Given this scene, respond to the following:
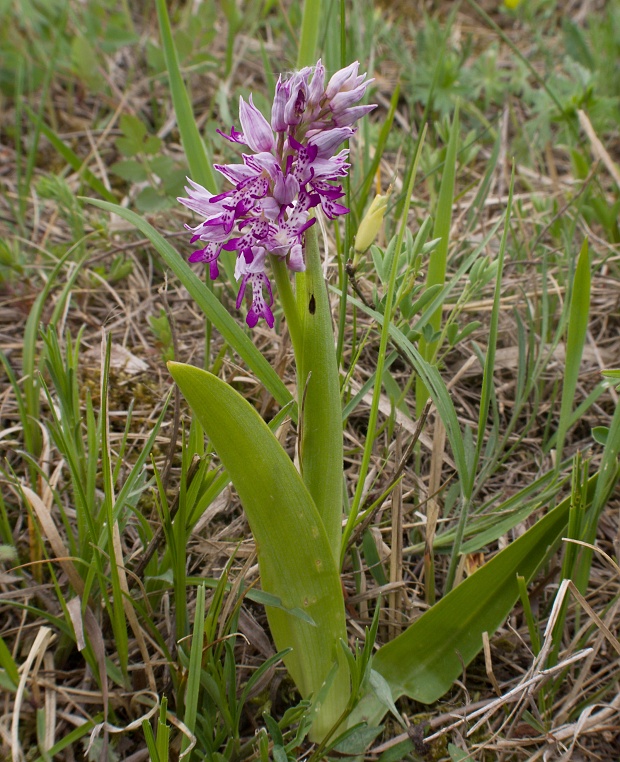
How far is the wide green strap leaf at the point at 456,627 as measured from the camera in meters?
1.48

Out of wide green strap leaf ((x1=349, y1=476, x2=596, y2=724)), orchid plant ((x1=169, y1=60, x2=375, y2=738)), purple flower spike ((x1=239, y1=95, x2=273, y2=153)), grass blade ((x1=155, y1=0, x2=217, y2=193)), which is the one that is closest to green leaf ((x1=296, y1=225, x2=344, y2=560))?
orchid plant ((x1=169, y1=60, x2=375, y2=738))

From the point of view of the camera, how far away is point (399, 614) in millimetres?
1687

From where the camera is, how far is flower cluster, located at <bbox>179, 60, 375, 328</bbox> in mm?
1197

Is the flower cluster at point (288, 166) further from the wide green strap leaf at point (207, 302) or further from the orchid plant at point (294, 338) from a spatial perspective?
the wide green strap leaf at point (207, 302)

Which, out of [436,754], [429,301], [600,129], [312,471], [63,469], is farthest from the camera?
[600,129]

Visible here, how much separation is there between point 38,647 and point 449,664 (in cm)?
89

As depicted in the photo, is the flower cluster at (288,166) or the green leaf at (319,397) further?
the green leaf at (319,397)

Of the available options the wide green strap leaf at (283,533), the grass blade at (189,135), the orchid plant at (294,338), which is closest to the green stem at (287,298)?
the orchid plant at (294,338)

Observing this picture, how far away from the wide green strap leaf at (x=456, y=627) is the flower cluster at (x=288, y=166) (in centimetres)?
73

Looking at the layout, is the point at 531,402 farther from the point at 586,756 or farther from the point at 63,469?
the point at 63,469

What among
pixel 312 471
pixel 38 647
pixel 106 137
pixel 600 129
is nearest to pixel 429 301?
pixel 312 471

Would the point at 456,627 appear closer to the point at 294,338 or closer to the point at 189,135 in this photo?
the point at 294,338

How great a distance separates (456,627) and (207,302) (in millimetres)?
875

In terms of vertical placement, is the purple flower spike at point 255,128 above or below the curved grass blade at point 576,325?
above
